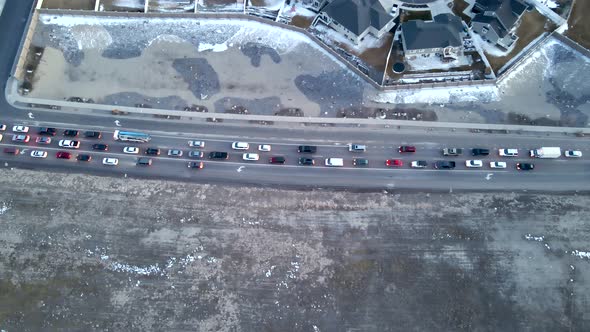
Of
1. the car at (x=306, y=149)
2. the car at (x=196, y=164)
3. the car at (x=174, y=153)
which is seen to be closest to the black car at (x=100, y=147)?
the car at (x=174, y=153)

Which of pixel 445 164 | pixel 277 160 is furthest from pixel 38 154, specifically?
pixel 445 164

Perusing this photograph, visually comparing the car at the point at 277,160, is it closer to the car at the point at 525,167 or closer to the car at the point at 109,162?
the car at the point at 109,162

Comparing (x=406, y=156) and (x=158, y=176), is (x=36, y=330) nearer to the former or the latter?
(x=158, y=176)

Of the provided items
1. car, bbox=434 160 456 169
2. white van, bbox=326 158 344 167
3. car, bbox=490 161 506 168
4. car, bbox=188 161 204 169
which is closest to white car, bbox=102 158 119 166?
car, bbox=188 161 204 169

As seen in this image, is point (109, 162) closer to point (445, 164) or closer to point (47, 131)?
point (47, 131)

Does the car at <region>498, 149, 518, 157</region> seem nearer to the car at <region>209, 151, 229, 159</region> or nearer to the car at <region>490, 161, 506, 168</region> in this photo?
the car at <region>490, 161, 506, 168</region>

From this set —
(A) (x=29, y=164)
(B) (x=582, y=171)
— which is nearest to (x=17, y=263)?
(A) (x=29, y=164)

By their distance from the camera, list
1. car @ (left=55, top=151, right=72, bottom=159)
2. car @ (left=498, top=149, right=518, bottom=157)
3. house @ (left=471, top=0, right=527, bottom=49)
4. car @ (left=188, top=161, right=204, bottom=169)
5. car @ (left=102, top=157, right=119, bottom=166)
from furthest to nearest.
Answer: house @ (left=471, top=0, right=527, bottom=49) < car @ (left=498, top=149, right=518, bottom=157) < car @ (left=55, top=151, right=72, bottom=159) < car @ (left=102, top=157, right=119, bottom=166) < car @ (left=188, top=161, right=204, bottom=169)

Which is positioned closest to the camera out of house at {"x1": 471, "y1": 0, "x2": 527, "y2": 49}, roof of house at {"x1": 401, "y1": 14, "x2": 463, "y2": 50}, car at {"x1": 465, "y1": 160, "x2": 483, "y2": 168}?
car at {"x1": 465, "y1": 160, "x2": 483, "y2": 168}
